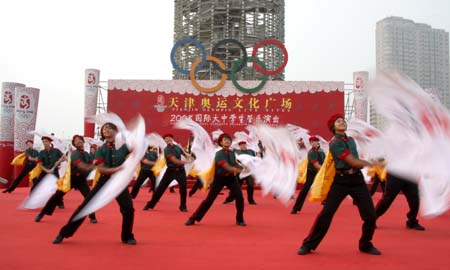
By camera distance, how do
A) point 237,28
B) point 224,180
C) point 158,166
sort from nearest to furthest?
point 224,180 → point 158,166 → point 237,28

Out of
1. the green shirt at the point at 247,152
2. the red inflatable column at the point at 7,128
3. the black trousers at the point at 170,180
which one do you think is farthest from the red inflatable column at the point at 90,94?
the black trousers at the point at 170,180

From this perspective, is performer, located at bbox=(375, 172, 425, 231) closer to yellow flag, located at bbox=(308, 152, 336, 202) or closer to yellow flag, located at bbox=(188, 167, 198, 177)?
yellow flag, located at bbox=(308, 152, 336, 202)

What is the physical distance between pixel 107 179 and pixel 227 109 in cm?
1411

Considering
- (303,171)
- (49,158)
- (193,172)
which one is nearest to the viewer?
(49,158)

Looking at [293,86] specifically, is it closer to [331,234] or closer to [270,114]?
[270,114]

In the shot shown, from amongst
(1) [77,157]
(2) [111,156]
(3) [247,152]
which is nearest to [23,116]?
(3) [247,152]

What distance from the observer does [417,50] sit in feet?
76.7

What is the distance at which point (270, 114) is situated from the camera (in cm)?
1916

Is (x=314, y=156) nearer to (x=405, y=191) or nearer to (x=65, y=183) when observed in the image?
(x=405, y=191)

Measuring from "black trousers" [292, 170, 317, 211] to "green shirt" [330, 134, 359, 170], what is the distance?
13.8 feet

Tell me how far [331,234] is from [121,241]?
2882 mm

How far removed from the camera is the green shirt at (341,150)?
182 inches

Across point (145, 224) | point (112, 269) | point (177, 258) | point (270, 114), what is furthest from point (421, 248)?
point (270, 114)

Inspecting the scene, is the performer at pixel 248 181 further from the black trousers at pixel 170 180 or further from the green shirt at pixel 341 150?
the green shirt at pixel 341 150
